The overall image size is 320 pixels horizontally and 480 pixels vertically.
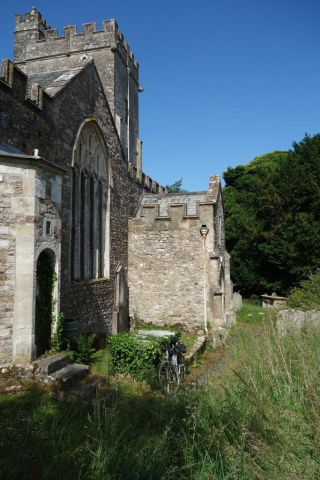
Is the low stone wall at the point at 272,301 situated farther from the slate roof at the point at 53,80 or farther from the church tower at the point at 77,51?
the slate roof at the point at 53,80

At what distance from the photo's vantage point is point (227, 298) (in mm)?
15883

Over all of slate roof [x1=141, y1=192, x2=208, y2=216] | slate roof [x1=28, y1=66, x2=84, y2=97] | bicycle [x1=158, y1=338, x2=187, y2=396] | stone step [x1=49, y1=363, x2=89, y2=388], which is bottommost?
bicycle [x1=158, y1=338, x2=187, y2=396]

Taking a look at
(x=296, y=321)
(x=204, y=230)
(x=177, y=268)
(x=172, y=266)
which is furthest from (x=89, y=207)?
(x=296, y=321)

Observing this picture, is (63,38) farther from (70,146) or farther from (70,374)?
(70,374)

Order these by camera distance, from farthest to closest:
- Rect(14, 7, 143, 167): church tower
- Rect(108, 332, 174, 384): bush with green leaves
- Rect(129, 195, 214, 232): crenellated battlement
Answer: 1. Rect(14, 7, 143, 167): church tower
2. Rect(129, 195, 214, 232): crenellated battlement
3. Rect(108, 332, 174, 384): bush with green leaves

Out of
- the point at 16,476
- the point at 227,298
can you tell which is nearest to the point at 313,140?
the point at 227,298

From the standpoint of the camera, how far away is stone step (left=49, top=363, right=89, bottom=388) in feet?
18.2

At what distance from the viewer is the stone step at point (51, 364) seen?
5605 mm

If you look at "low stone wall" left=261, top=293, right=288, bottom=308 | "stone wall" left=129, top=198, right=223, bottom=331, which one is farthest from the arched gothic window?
"low stone wall" left=261, top=293, right=288, bottom=308

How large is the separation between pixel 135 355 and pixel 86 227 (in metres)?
4.38

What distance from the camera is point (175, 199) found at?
15102 mm

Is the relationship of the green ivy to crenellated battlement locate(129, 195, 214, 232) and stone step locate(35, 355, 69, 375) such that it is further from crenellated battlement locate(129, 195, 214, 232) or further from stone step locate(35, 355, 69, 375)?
crenellated battlement locate(129, 195, 214, 232)

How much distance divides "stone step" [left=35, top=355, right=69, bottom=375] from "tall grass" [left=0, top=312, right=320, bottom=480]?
0.95 metres

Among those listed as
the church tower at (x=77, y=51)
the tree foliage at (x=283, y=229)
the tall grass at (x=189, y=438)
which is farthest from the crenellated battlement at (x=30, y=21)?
the tall grass at (x=189, y=438)
